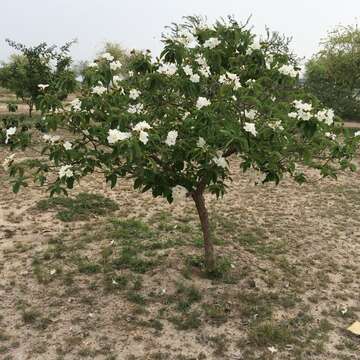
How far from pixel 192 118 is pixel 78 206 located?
196 inches

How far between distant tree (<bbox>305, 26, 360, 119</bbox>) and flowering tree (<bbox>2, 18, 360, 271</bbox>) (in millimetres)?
19234

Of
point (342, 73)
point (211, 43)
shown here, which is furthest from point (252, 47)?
point (342, 73)

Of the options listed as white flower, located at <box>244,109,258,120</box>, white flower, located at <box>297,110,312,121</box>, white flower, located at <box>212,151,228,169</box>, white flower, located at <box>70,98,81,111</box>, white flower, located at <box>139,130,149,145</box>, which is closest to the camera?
white flower, located at <box>139,130,149,145</box>

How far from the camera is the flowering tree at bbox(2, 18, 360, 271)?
4.30 meters

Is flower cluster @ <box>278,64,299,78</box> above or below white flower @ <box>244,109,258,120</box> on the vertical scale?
above

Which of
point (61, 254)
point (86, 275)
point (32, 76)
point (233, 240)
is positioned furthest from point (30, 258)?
point (32, 76)

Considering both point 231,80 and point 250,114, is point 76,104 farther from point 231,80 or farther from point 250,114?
point 250,114

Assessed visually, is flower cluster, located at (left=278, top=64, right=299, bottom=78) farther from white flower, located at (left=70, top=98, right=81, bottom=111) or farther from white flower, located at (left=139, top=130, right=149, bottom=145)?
white flower, located at (left=70, top=98, right=81, bottom=111)

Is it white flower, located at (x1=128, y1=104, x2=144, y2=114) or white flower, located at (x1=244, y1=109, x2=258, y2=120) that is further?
white flower, located at (x1=128, y1=104, x2=144, y2=114)

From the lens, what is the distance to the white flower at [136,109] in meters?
4.69

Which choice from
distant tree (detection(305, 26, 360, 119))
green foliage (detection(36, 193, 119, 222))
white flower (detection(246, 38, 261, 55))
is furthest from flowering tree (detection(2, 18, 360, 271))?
distant tree (detection(305, 26, 360, 119))

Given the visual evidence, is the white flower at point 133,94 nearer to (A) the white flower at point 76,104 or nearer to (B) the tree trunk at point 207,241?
(A) the white flower at point 76,104

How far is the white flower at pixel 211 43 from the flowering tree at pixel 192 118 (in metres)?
0.01

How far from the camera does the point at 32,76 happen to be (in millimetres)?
21078
